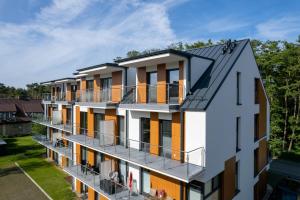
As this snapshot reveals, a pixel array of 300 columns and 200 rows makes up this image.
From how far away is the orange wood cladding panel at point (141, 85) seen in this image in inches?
521

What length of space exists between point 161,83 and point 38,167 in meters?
22.5

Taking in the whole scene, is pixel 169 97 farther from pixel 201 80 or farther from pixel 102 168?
pixel 102 168

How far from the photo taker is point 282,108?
109ft

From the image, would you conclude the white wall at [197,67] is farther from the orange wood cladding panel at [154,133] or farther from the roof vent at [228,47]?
the orange wood cladding panel at [154,133]

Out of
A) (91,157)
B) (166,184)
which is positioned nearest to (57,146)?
(91,157)

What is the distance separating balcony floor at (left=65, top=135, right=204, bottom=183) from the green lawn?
792 centimetres

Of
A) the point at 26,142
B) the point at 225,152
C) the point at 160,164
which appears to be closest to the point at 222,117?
the point at 225,152

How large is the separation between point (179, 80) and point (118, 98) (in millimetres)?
5406

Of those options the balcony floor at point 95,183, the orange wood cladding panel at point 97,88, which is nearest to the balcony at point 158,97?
the orange wood cladding panel at point 97,88

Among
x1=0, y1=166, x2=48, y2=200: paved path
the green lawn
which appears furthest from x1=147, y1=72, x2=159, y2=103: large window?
x1=0, y1=166, x2=48, y2=200: paved path

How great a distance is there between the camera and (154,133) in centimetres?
1268

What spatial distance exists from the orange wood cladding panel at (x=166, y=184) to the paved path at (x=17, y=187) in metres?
11.7

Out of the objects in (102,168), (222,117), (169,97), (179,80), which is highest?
(179,80)

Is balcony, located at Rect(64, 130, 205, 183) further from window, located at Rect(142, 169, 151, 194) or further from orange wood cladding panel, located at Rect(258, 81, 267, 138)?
orange wood cladding panel, located at Rect(258, 81, 267, 138)
